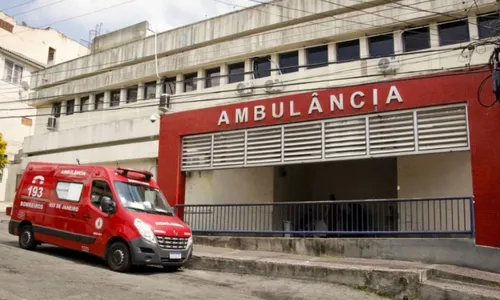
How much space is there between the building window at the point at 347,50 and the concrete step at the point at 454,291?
8850mm

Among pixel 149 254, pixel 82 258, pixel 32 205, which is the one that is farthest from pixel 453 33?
pixel 32 205

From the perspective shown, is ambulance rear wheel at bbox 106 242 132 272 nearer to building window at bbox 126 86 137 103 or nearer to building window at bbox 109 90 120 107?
building window at bbox 126 86 137 103

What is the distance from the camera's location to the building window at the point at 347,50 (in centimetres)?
1508

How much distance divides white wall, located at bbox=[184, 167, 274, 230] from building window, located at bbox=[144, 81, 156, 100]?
205 inches

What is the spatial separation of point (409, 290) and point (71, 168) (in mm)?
7987

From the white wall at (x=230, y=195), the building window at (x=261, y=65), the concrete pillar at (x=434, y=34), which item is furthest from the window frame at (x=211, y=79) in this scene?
the concrete pillar at (x=434, y=34)

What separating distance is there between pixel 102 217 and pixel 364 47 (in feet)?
32.3

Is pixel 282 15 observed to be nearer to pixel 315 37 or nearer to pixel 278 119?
pixel 315 37

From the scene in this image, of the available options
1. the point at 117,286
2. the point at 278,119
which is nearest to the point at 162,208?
the point at 117,286

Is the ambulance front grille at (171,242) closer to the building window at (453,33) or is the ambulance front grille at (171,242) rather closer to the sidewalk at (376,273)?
the sidewalk at (376,273)

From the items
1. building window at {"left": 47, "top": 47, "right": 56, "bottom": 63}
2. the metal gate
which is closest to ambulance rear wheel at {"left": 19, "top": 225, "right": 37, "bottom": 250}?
the metal gate

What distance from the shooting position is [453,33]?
13.4 m

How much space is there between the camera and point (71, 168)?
1080cm

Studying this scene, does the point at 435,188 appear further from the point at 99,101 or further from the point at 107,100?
the point at 99,101
